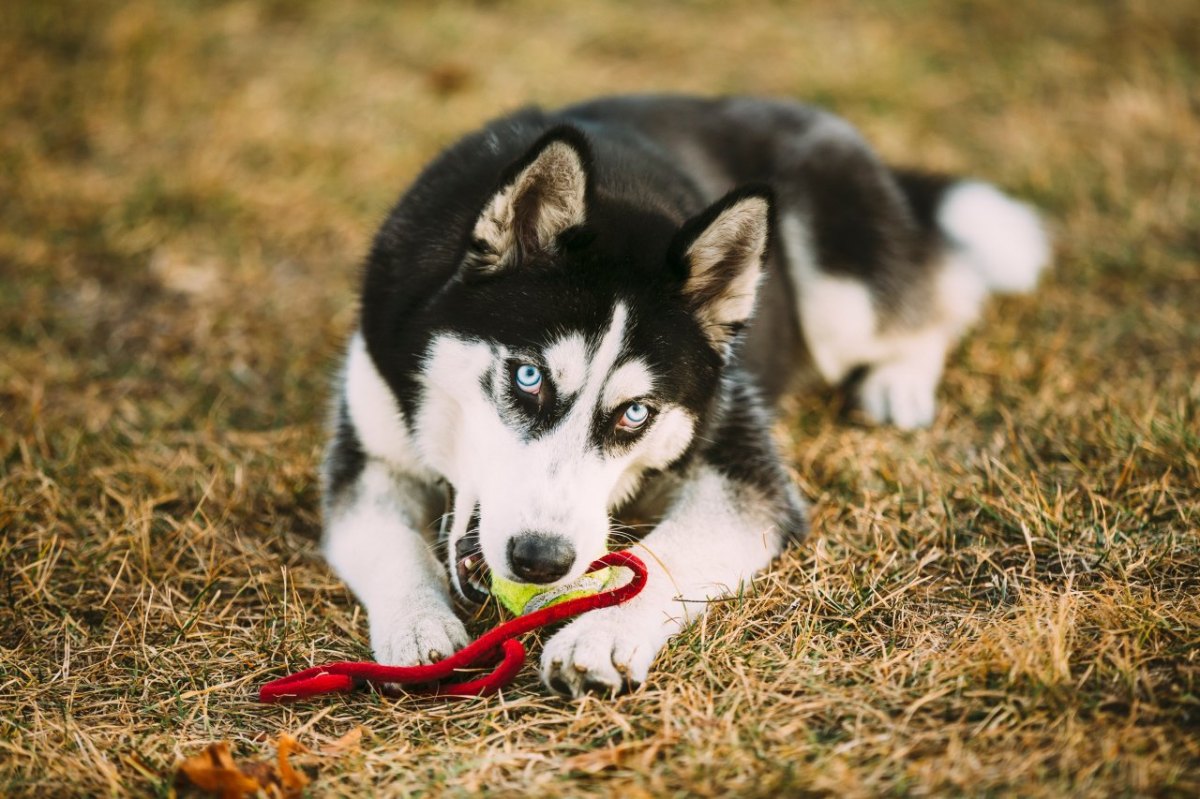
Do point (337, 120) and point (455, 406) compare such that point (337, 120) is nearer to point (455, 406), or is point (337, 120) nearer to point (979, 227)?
point (979, 227)

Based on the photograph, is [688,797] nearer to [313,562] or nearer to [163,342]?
[313,562]

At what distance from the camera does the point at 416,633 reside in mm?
2650

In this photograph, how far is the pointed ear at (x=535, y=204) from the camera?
2572mm

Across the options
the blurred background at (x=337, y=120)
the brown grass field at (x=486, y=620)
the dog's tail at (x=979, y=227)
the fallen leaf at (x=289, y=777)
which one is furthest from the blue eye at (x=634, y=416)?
the dog's tail at (x=979, y=227)

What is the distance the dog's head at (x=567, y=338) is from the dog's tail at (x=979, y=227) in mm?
2204

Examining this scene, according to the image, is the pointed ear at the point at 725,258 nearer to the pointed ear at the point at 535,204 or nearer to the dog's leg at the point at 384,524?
the pointed ear at the point at 535,204

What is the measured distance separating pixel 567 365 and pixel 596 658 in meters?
0.76

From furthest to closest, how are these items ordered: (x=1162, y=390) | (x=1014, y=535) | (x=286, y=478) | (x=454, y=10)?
1. (x=454, y=10)
2. (x=1162, y=390)
3. (x=286, y=478)
4. (x=1014, y=535)

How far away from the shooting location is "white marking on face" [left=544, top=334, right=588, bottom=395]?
103 inches

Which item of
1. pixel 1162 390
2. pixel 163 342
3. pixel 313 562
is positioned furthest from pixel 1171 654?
pixel 163 342

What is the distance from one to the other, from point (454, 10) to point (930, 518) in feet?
20.0

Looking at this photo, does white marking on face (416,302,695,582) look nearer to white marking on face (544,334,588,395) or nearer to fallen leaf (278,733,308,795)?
white marking on face (544,334,588,395)

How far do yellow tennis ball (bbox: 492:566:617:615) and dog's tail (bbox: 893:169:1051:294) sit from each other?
277 cm

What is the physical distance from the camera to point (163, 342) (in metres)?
4.38
